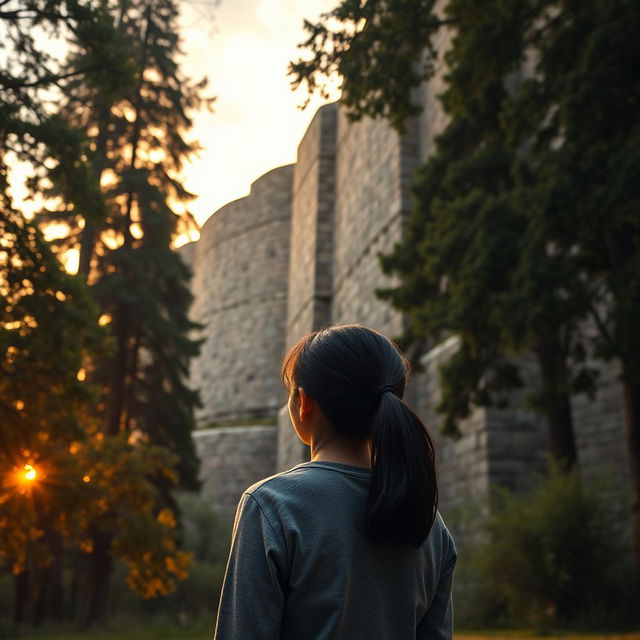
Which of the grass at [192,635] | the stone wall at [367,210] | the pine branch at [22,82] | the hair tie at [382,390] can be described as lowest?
the grass at [192,635]

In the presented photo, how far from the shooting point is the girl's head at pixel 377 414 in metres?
1.53

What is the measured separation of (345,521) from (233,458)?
97.6 feet

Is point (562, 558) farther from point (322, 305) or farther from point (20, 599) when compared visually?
point (322, 305)

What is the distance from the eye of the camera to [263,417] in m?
32.5

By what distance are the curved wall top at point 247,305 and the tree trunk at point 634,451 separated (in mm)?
22635

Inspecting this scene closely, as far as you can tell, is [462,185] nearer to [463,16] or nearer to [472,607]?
[463,16]

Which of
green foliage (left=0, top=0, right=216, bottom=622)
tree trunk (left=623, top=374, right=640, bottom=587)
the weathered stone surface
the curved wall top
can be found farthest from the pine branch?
the curved wall top

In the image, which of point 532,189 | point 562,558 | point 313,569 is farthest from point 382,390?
point 562,558

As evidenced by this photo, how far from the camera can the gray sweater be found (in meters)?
1.44

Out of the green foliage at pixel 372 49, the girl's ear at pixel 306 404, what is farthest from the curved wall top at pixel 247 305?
the girl's ear at pixel 306 404

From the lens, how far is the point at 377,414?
1582mm

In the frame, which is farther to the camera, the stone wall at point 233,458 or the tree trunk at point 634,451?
the stone wall at point 233,458

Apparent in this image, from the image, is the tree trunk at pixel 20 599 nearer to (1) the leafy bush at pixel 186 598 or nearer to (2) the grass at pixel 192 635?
(2) the grass at pixel 192 635

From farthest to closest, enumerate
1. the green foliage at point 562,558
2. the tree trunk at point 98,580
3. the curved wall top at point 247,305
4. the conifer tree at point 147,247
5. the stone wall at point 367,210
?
the curved wall top at point 247,305
the stone wall at point 367,210
the conifer tree at point 147,247
the tree trunk at point 98,580
the green foliage at point 562,558
